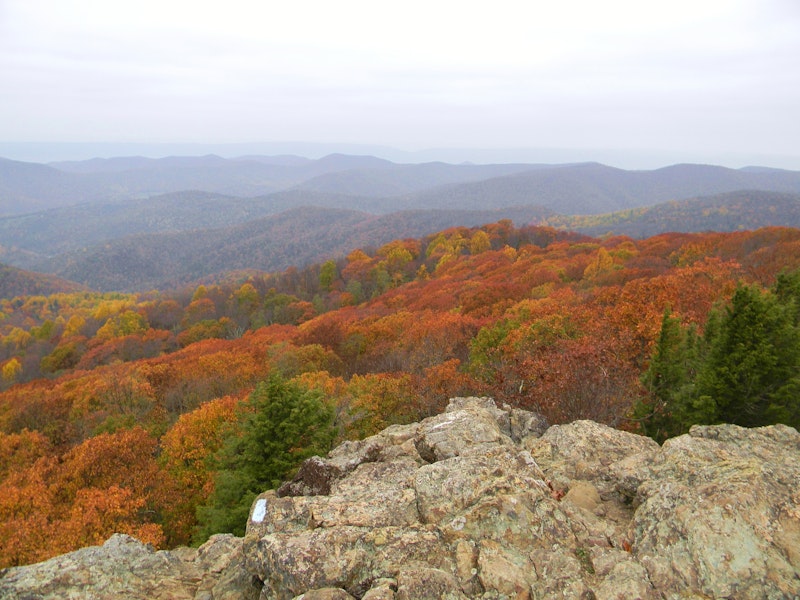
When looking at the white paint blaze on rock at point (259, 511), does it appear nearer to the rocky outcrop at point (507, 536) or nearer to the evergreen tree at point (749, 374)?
the rocky outcrop at point (507, 536)

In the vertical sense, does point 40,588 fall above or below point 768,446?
below

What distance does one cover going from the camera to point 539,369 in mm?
18641

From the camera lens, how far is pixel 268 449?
56.3 ft

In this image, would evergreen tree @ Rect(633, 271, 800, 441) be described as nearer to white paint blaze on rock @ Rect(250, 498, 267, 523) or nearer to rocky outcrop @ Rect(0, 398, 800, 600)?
rocky outcrop @ Rect(0, 398, 800, 600)

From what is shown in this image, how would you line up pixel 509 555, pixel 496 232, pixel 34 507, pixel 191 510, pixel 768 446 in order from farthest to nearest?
pixel 496 232 → pixel 191 510 → pixel 34 507 → pixel 768 446 → pixel 509 555

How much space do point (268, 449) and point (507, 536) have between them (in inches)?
456

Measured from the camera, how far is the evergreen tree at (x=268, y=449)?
659 inches

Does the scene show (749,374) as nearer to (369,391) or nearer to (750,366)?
(750,366)

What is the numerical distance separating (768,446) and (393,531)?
8.99 m

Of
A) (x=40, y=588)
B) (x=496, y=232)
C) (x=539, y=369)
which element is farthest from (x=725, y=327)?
(x=496, y=232)

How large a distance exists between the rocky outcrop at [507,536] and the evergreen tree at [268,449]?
5846mm

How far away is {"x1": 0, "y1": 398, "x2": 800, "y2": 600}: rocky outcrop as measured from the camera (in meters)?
7.00

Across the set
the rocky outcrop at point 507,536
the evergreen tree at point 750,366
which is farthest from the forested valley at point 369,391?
the rocky outcrop at point 507,536

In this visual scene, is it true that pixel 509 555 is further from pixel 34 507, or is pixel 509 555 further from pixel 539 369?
pixel 34 507
